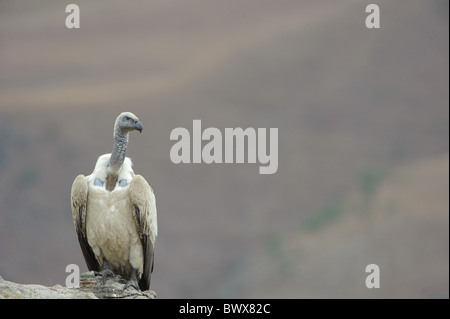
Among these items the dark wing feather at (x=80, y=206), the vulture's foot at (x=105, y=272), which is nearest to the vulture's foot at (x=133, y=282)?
the vulture's foot at (x=105, y=272)

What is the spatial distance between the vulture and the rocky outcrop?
0.14 meters

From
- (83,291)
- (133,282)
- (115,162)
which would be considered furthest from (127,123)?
(83,291)

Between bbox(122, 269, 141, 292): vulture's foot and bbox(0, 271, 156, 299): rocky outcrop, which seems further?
bbox(122, 269, 141, 292): vulture's foot

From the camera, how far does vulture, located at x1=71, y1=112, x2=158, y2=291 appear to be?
35.4 ft

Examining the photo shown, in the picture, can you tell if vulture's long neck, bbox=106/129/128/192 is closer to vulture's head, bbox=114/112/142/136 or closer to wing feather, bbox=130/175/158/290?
vulture's head, bbox=114/112/142/136

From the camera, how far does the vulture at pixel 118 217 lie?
1078 centimetres

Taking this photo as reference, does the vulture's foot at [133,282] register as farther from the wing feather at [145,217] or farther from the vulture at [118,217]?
the wing feather at [145,217]

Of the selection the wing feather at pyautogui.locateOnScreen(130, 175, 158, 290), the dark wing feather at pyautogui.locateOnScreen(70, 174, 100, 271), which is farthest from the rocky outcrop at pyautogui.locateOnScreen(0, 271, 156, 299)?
the dark wing feather at pyautogui.locateOnScreen(70, 174, 100, 271)

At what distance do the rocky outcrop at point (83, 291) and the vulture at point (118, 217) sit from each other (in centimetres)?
14

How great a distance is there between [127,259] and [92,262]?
1.88ft
